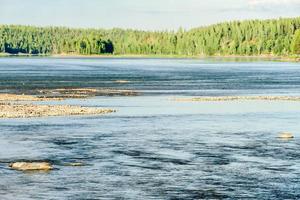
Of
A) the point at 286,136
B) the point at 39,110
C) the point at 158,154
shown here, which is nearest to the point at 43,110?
the point at 39,110

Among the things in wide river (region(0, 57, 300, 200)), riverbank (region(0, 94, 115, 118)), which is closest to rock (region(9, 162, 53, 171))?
wide river (region(0, 57, 300, 200))

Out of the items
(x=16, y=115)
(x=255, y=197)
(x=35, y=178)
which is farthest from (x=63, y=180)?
(x=16, y=115)

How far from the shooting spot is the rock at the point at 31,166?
43.2 metres

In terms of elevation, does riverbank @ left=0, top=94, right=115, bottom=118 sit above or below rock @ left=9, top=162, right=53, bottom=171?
below

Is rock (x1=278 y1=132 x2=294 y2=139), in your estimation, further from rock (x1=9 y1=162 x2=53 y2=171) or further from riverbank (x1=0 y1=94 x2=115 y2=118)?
riverbank (x1=0 y1=94 x2=115 y2=118)

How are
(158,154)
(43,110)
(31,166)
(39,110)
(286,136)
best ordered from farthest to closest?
(43,110) < (39,110) < (286,136) < (158,154) < (31,166)

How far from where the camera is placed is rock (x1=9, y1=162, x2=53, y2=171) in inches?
1700

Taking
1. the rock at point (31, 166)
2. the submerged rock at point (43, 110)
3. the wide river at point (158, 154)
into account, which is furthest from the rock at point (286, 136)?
the submerged rock at point (43, 110)

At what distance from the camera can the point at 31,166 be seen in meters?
43.4

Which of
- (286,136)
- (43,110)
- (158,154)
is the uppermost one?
(286,136)

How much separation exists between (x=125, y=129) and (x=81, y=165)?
1752 cm

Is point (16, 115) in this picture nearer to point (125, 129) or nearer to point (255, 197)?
point (125, 129)

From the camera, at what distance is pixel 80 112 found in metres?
76.1

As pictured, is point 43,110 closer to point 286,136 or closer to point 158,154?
point 286,136
